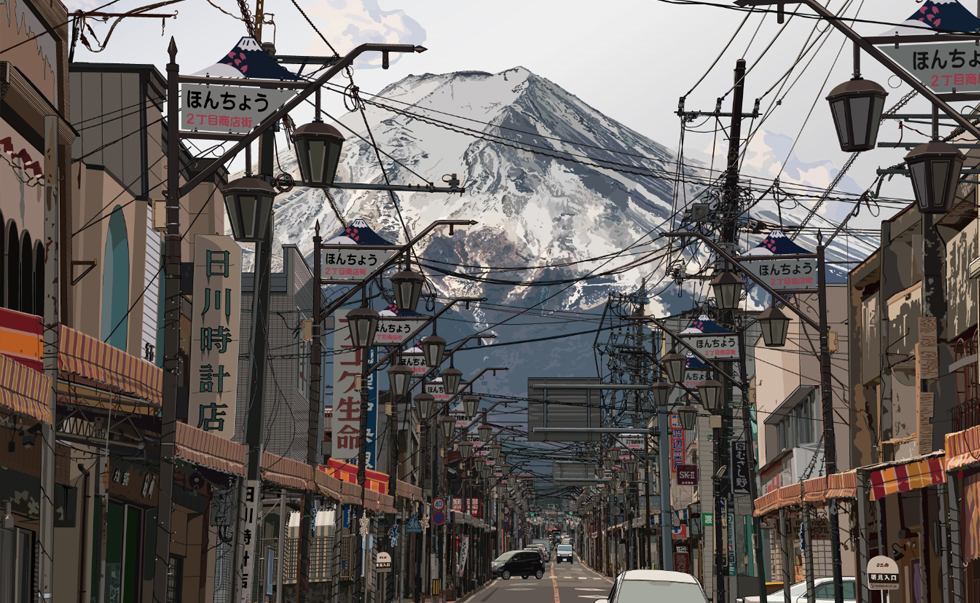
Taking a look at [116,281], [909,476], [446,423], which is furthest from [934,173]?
[446,423]

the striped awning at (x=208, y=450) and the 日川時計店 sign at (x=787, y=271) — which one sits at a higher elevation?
the 日川時計店 sign at (x=787, y=271)

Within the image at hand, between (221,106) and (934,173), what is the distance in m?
10.0

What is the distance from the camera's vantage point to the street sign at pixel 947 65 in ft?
49.5

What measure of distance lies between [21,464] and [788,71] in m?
15.6

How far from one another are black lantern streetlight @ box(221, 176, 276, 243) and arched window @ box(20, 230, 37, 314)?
513 centimetres

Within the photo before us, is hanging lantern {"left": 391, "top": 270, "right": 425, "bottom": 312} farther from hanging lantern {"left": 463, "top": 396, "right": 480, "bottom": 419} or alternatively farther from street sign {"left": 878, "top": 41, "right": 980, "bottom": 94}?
hanging lantern {"left": 463, "top": 396, "right": 480, "bottom": 419}

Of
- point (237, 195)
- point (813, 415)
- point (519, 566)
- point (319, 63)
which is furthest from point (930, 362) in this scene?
point (519, 566)

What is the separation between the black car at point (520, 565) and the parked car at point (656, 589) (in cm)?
6853

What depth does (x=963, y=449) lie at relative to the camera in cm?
1872

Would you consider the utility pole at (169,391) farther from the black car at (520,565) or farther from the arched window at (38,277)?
the black car at (520,565)

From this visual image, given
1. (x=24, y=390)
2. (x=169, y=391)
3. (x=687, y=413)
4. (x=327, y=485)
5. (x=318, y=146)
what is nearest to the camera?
(x=24, y=390)

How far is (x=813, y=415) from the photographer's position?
4478 cm

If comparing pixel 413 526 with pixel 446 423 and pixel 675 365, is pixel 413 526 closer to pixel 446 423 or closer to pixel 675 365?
pixel 446 423

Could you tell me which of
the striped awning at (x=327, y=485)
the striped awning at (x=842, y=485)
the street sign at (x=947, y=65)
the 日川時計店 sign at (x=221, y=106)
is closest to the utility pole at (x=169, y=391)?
the 日川時計店 sign at (x=221, y=106)
